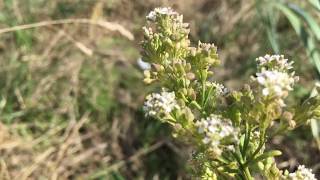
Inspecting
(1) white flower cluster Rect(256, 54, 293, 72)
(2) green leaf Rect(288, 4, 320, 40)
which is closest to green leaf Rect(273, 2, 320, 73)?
(2) green leaf Rect(288, 4, 320, 40)

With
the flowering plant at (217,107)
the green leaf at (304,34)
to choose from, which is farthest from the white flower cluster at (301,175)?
the green leaf at (304,34)

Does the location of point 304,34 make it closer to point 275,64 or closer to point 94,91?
point 94,91

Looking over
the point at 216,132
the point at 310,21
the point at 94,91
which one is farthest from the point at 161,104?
the point at 94,91

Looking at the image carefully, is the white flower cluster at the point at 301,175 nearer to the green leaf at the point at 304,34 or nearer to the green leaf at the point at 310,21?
the green leaf at the point at 304,34

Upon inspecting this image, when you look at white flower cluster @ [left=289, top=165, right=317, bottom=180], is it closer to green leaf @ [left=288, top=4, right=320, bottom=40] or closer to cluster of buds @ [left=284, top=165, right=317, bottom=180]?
cluster of buds @ [left=284, top=165, right=317, bottom=180]

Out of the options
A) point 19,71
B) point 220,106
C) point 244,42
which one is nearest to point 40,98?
point 19,71

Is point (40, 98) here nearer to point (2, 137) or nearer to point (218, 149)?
point (2, 137)

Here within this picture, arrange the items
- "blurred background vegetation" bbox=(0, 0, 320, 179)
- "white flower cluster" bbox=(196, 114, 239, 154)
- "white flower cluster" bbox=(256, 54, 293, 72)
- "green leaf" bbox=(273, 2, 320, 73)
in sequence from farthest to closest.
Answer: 1. "blurred background vegetation" bbox=(0, 0, 320, 179)
2. "green leaf" bbox=(273, 2, 320, 73)
3. "white flower cluster" bbox=(256, 54, 293, 72)
4. "white flower cluster" bbox=(196, 114, 239, 154)
